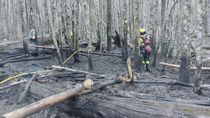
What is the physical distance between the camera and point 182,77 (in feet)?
33.3

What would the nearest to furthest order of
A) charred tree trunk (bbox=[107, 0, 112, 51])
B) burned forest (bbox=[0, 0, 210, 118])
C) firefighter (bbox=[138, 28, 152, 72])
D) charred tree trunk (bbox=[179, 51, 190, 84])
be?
burned forest (bbox=[0, 0, 210, 118])
charred tree trunk (bbox=[179, 51, 190, 84])
firefighter (bbox=[138, 28, 152, 72])
charred tree trunk (bbox=[107, 0, 112, 51])

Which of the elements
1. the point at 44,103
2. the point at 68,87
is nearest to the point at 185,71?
the point at 68,87

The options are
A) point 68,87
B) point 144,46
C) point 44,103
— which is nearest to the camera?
point 44,103

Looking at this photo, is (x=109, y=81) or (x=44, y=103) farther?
(x=109, y=81)

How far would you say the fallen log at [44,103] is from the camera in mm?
5951

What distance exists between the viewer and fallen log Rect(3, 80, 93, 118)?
5.95 m

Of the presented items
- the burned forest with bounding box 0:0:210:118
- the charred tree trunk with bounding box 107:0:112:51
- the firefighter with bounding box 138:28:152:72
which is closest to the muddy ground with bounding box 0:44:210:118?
the burned forest with bounding box 0:0:210:118

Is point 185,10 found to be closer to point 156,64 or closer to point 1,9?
point 156,64

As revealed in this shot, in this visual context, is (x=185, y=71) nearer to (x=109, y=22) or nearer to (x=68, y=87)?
(x=68, y=87)

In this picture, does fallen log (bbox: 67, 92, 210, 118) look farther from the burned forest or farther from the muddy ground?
the muddy ground

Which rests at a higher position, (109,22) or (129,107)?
(109,22)

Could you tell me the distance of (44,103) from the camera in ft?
21.6

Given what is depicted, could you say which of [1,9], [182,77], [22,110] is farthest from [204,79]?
[1,9]

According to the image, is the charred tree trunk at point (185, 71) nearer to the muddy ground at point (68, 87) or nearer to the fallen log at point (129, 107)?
the muddy ground at point (68, 87)
